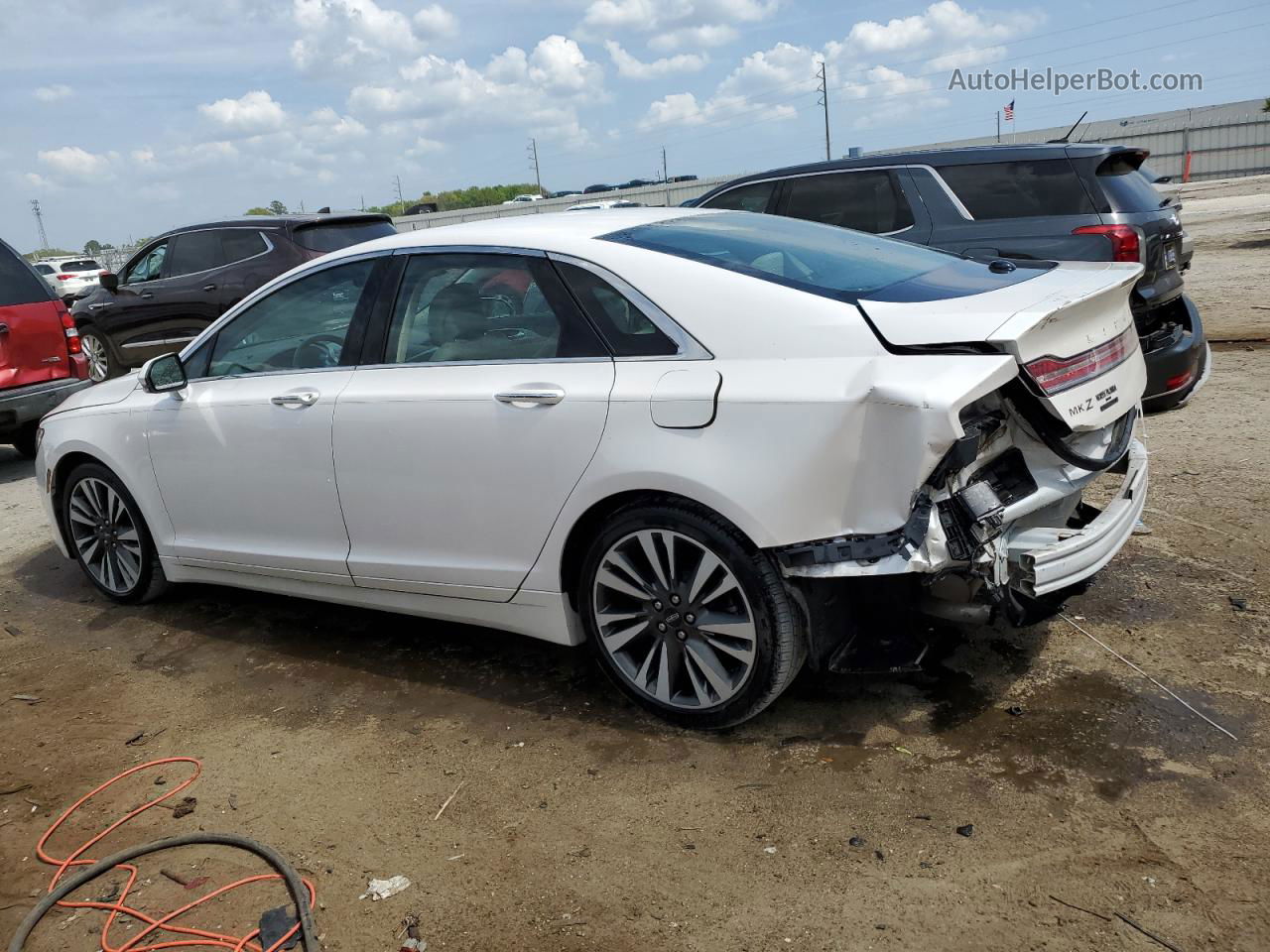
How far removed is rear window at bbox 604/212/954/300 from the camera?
11.5ft

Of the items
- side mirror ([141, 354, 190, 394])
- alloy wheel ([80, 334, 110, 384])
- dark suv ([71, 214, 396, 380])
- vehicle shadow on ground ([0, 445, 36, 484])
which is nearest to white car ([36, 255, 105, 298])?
alloy wheel ([80, 334, 110, 384])

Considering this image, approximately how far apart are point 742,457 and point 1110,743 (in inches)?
56.3

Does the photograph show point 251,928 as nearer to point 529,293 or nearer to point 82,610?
point 529,293

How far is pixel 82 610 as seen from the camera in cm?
551

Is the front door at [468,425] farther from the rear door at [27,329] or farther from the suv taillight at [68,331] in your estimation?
the suv taillight at [68,331]

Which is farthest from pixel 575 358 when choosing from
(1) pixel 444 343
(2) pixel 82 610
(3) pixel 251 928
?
(2) pixel 82 610

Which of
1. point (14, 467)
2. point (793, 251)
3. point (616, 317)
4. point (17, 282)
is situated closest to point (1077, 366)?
point (793, 251)

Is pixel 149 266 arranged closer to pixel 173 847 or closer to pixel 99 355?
pixel 99 355

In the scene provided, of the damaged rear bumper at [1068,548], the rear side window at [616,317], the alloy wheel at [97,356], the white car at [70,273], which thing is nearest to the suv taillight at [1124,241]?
the damaged rear bumper at [1068,548]

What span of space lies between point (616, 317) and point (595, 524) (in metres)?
0.70

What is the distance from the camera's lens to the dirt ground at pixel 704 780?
2.68 metres

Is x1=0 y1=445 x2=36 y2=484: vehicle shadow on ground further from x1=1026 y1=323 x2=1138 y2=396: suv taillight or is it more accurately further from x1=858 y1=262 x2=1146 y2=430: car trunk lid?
x1=1026 y1=323 x2=1138 y2=396: suv taillight

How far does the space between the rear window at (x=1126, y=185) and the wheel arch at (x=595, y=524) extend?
183 inches

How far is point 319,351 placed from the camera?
4.43 meters
